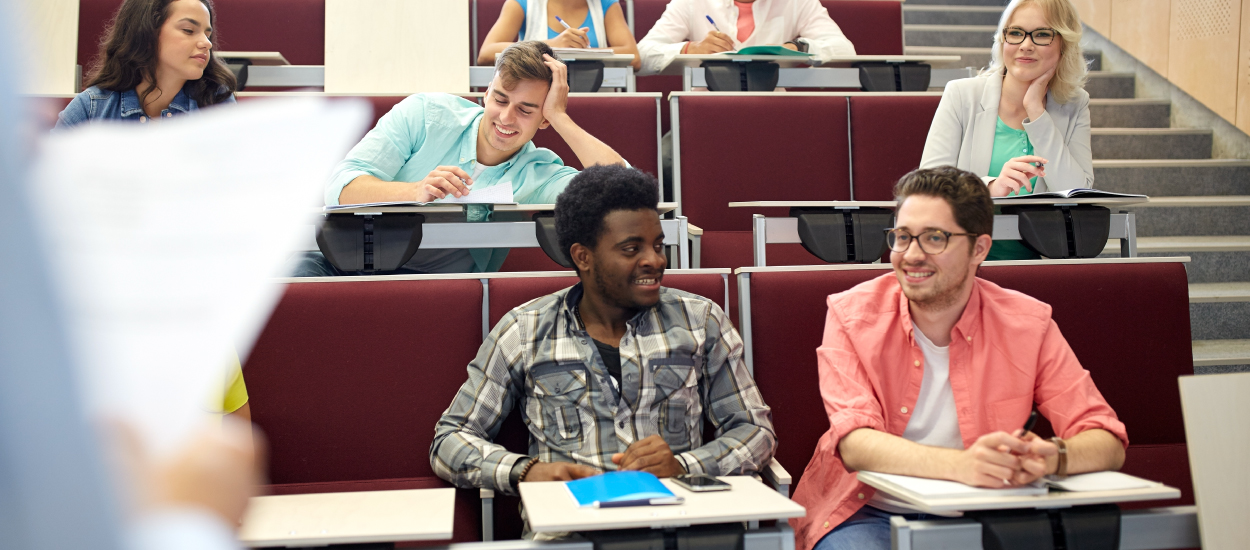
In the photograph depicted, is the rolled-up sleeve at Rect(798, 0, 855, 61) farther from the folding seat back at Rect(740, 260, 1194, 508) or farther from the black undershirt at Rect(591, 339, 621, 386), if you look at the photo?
the black undershirt at Rect(591, 339, 621, 386)

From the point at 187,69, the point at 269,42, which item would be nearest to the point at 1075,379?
the point at 187,69

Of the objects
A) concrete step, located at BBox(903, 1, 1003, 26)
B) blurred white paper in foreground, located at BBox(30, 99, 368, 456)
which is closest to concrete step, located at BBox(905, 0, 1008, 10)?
concrete step, located at BBox(903, 1, 1003, 26)

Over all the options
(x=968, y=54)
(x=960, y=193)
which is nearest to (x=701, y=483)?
(x=960, y=193)

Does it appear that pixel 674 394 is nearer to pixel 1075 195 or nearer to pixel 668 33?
pixel 1075 195

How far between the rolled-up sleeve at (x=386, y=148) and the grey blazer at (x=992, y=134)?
49.8 inches

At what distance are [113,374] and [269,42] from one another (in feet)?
11.9

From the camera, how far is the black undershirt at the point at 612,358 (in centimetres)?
153

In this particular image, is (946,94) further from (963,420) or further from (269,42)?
(269,42)

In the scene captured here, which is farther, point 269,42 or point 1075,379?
point 269,42

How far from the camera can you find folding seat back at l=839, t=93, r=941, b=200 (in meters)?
2.88

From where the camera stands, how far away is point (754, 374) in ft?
5.47

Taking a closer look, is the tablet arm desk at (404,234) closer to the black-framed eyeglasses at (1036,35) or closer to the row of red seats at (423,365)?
the row of red seats at (423,365)

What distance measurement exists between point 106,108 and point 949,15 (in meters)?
4.09

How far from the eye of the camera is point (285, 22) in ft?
11.4
